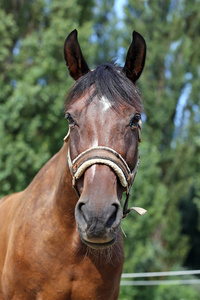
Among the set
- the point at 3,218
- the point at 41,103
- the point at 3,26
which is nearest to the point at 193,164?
the point at 41,103

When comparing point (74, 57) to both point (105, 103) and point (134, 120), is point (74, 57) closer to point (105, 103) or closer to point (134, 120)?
point (105, 103)

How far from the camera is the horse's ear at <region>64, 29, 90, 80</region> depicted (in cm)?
259

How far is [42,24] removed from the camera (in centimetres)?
1299

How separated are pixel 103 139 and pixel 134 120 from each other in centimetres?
33

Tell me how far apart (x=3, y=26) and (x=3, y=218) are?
8.87 m

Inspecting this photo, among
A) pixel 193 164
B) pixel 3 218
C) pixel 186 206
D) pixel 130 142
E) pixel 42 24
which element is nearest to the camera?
pixel 130 142

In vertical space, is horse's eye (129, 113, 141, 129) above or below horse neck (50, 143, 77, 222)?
above

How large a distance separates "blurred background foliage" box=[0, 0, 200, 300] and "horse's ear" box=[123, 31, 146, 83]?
14.7 feet

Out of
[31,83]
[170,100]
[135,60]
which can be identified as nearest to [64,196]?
[135,60]

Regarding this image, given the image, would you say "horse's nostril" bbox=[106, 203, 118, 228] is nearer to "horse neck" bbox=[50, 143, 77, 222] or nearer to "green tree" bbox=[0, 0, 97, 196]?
"horse neck" bbox=[50, 143, 77, 222]

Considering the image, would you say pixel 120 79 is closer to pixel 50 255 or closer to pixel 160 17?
pixel 50 255

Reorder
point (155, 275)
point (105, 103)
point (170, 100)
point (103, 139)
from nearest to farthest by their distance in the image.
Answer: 1. point (103, 139)
2. point (105, 103)
3. point (155, 275)
4. point (170, 100)

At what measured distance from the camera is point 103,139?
2.13m

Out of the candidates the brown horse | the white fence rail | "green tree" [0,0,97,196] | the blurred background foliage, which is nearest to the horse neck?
the brown horse
